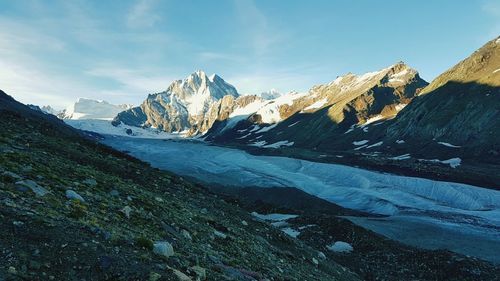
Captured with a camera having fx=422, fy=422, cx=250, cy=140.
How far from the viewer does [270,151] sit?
163875 millimetres

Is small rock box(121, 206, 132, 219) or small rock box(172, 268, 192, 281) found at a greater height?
small rock box(121, 206, 132, 219)

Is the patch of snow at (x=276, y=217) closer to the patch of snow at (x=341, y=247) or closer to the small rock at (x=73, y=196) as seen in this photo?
the patch of snow at (x=341, y=247)

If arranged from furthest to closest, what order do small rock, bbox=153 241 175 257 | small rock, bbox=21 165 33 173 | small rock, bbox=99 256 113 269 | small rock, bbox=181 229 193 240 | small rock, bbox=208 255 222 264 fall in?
small rock, bbox=181 229 193 240 → small rock, bbox=21 165 33 173 → small rock, bbox=208 255 222 264 → small rock, bbox=153 241 175 257 → small rock, bbox=99 256 113 269

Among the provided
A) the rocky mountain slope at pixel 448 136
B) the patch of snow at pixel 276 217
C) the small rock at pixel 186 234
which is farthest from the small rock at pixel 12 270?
the rocky mountain slope at pixel 448 136

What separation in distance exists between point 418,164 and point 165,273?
11340cm

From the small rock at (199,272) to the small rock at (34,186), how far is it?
460 cm

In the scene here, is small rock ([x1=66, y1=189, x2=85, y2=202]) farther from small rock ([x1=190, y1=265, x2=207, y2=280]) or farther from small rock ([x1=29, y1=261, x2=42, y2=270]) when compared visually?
small rock ([x1=29, y1=261, x2=42, y2=270])

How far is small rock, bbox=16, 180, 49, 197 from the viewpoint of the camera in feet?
37.1

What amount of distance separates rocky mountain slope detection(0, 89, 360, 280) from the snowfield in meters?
32.3

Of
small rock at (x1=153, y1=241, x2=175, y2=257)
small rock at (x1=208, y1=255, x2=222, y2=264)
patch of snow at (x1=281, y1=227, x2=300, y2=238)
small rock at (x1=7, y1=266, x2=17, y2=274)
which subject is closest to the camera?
small rock at (x1=7, y1=266, x2=17, y2=274)

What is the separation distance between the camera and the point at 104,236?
9828 millimetres

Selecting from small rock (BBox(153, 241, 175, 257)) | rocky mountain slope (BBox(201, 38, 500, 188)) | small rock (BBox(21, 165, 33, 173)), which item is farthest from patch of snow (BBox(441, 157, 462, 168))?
small rock (BBox(153, 241, 175, 257))

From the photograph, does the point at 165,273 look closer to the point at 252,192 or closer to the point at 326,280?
the point at 326,280

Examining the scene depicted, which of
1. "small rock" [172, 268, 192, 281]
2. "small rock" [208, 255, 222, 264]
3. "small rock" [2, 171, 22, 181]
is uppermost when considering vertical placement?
"small rock" [2, 171, 22, 181]
